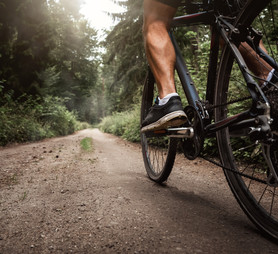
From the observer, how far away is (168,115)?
4.42ft

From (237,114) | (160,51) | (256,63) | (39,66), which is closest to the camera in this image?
(237,114)

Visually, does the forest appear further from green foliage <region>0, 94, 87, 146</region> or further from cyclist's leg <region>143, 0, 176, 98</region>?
cyclist's leg <region>143, 0, 176, 98</region>

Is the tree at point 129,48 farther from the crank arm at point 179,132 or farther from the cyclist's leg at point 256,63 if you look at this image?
the cyclist's leg at point 256,63

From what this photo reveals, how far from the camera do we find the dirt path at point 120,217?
96 centimetres

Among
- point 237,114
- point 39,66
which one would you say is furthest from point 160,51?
point 39,66

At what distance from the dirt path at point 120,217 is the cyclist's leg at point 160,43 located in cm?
78

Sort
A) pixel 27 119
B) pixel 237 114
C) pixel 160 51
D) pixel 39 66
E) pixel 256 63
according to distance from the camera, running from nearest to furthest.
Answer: pixel 237 114
pixel 256 63
pixel 160 51
pixel 27 119
pixel 39 66

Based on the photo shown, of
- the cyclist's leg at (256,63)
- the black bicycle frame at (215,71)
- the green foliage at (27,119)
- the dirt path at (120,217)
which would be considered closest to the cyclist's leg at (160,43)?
the black bicycle frame at (215,71)

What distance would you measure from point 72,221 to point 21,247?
0.29 meters

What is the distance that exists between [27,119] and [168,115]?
303 inches

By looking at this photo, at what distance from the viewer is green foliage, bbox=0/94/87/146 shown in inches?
246

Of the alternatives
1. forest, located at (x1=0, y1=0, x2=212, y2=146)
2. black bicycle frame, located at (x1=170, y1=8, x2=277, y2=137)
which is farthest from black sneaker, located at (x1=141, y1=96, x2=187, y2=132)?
forest, located at (x1=0, y1=0, x2=212, y2=146)

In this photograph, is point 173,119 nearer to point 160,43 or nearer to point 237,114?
point 237,114

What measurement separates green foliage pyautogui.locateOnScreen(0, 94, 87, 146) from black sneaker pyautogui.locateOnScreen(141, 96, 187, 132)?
5456 mm
